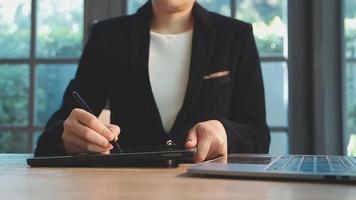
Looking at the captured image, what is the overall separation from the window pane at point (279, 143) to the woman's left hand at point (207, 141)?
1267mm

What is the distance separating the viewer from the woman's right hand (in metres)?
0.71

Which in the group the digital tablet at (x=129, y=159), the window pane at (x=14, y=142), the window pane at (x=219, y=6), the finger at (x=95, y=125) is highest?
the window pane at (x=219, y=6)

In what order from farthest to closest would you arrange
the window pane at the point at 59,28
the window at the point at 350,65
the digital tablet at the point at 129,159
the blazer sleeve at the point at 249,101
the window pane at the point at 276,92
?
1. the window pane at the point at 59,28
2. the window pane at the point at 276,92
3. the window at the point at 350,65
4. the blazer sleeve at the point at 249,101
5. the digital tablet at the point at 129,159

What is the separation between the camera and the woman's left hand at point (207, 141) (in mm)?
706

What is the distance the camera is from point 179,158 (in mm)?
624

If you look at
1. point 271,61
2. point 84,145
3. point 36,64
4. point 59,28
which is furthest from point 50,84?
point 84,145

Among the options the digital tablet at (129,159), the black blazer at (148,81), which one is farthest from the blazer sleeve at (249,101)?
the digital tablet at (129,159)

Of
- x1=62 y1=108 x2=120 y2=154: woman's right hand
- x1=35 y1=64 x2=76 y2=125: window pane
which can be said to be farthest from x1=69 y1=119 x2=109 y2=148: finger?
x1=35 y1=64 x2=76 y2=125: window pane

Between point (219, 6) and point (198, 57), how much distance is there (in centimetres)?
97

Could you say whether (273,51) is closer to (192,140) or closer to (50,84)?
(50,84)

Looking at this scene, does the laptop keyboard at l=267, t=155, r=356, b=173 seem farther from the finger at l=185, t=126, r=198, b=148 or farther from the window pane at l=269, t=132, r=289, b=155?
the window pane at l=269, t=132, r=289, b=155

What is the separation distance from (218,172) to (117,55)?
0.79m

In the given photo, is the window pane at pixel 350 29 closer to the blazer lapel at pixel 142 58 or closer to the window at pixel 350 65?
the window at pixel 350 65

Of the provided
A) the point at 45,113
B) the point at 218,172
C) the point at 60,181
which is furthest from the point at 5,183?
the point at 45,113
